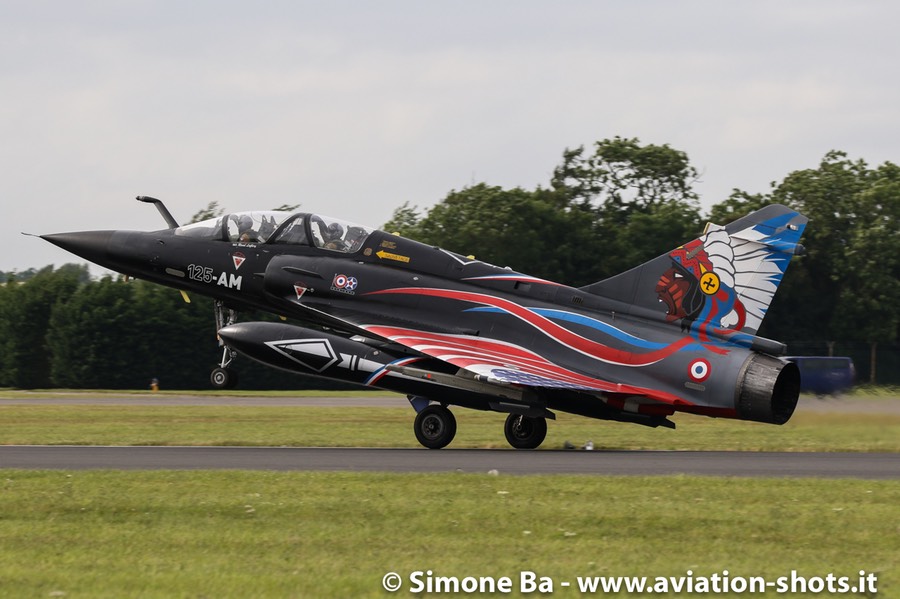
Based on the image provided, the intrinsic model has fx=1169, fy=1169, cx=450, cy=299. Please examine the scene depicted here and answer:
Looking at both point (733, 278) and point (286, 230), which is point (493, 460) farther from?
point (286, 230)

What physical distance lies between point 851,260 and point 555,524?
51.4m

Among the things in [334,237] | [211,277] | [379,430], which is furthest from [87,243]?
[379,430]

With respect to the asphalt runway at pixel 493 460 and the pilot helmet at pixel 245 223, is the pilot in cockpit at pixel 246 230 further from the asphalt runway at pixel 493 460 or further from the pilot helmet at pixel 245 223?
the asphalt runway at pixel 493 460

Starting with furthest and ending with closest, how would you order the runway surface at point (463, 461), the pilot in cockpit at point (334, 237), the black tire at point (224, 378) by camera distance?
the pilot in cockpit at point (334, 237) → the black tire at point (224, 378) → the runway surface at point (463, 461)

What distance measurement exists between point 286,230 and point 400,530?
37.6ft

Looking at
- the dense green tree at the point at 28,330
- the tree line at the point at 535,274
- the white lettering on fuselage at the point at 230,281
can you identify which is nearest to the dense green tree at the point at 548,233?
the tree line at the point at 535,274

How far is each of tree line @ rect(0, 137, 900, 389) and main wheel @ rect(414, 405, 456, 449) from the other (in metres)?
37.4

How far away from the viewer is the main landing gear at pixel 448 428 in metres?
20.0

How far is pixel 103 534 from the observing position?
10773mm

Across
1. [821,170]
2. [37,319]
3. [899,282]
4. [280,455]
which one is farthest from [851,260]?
[280,455]

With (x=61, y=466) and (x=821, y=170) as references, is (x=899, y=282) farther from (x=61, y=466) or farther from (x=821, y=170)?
(x=61, y=466)

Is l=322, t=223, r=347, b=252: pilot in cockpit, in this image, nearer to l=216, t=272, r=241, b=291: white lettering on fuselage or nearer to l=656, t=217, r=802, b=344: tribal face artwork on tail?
l=216, t=272, r=241, b=291: white lettering on fuselage

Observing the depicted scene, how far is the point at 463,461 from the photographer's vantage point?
17484mm

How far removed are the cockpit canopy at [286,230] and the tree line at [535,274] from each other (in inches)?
1387
